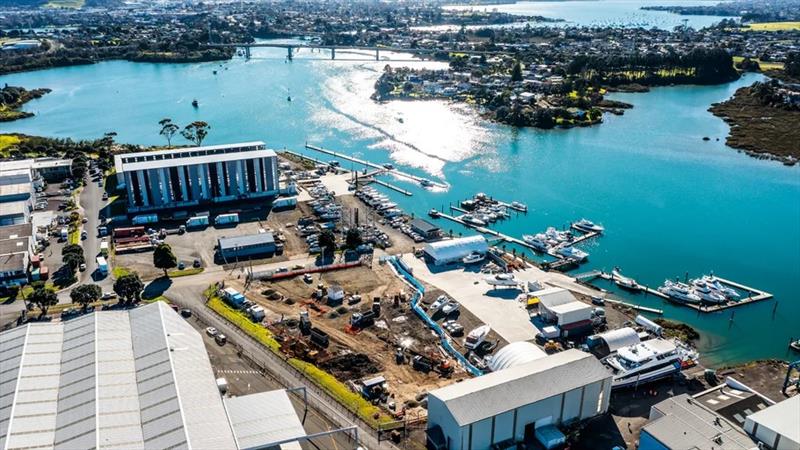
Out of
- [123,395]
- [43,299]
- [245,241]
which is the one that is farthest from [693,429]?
[43,299]

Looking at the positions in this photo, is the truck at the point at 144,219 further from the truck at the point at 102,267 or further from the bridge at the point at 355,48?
the bridge at the point at 355,48

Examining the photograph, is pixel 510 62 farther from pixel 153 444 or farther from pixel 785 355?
pixel 153 444

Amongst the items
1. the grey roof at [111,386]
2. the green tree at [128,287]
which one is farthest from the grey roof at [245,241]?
the grey roof at [111,386]

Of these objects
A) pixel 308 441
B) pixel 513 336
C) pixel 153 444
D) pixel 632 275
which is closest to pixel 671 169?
pixel 632 275

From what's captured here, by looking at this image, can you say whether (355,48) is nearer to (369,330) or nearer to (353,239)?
(353,239)

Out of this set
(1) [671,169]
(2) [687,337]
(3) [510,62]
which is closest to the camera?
(2) [687,337]

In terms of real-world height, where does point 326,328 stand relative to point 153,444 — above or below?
below

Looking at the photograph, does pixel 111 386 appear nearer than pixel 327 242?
Yes
